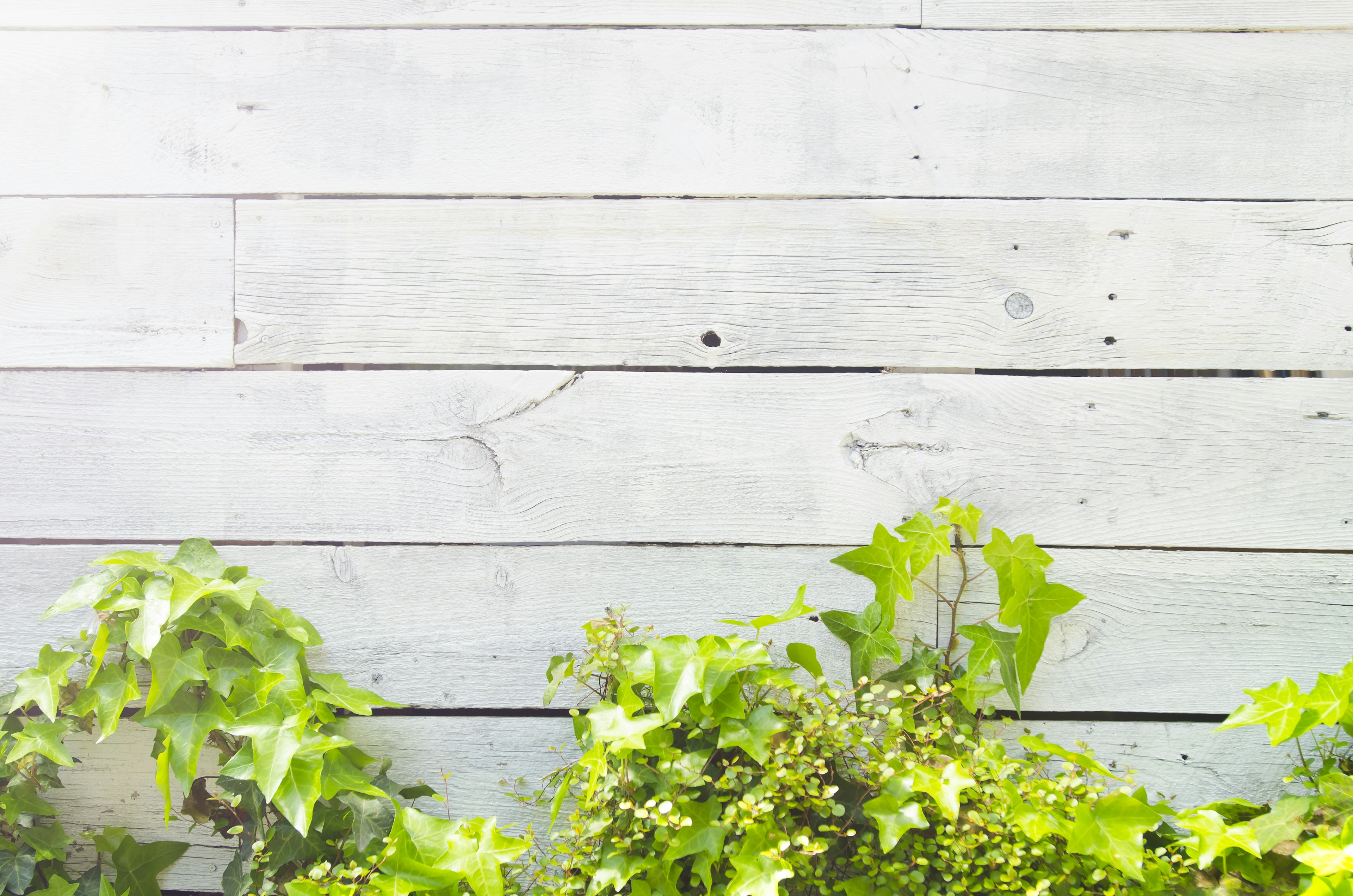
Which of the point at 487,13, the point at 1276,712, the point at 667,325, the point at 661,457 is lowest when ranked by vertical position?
the point at 1276,712

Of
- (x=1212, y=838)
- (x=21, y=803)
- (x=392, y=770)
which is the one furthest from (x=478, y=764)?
(x=1212, y=838)

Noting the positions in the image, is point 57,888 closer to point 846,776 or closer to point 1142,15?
point 846,776

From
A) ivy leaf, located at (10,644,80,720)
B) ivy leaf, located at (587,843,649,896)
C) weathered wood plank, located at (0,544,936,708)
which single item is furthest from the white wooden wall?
ivy leaf, located at (587,843,649,896)

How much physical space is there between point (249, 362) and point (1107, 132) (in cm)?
117

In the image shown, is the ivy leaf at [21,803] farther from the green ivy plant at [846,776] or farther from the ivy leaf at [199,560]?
the green ivy plant at [846,776]

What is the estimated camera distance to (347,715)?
3.45ft

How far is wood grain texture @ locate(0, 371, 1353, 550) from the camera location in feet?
3.37

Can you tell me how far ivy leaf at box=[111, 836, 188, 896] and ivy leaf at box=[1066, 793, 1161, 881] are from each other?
1.12m

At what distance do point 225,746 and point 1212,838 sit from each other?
1.16m

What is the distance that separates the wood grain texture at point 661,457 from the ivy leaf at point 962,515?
4 cm

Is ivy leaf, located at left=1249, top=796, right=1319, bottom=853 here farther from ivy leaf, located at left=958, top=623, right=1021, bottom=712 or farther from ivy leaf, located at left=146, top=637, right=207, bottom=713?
ivy leaf, located at left=146, top=637, right=207, bottom=713

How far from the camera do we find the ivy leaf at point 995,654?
3.17ft

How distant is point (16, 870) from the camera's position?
953 mm

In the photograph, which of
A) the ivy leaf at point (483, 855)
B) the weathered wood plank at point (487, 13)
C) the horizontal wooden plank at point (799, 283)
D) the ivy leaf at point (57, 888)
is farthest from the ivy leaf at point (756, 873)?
the weathered wood plank at point (487, 13)
